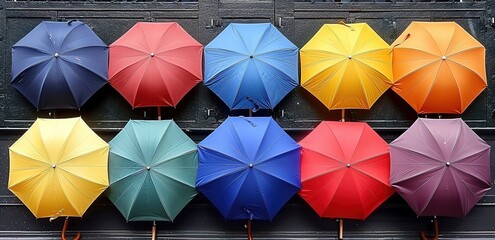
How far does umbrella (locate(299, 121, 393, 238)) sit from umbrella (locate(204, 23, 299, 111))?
3.35ft

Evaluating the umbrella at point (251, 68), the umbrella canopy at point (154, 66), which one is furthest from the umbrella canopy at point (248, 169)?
the umbrella canopy at point (154, 66)

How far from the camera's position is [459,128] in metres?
8.55

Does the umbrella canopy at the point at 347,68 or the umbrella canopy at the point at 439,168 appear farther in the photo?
the umbrella canopy at the point at 347,68

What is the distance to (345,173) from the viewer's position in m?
8.29

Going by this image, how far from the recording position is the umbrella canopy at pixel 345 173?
328 inches

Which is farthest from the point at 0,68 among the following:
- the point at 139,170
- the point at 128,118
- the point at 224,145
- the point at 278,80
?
the point at 278,80

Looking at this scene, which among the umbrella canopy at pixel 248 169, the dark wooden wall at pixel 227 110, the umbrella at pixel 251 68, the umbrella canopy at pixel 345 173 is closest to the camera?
the umbrella canopy at pixel 248 169

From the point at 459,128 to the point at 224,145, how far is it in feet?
12.3

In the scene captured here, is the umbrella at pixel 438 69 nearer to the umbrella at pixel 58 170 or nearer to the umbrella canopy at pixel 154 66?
the umbrella canopy at pixel 154 66

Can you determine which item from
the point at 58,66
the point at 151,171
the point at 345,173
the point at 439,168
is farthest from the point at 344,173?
the point at 58,66

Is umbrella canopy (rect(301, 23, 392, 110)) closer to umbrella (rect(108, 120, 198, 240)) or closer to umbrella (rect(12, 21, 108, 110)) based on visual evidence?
umbrella (rect(108, 120, 198, 240))

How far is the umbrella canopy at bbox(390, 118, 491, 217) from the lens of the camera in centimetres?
828

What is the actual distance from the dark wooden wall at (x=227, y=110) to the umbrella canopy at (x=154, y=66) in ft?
1.47

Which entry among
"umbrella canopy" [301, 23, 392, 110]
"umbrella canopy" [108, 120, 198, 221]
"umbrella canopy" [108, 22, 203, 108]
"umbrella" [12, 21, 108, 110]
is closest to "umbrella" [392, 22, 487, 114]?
"umbrella canopy" [301, 23, 392, 110]
